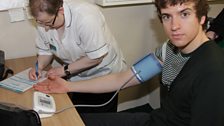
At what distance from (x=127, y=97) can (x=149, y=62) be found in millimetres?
1116

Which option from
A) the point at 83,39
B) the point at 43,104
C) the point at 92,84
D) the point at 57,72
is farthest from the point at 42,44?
the point at 43,104

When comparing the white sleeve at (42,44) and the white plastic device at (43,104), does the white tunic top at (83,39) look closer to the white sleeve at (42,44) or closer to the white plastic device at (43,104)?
the white sleeve at (42,44)

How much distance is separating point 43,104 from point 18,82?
0.35m

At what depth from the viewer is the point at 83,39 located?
1597mm

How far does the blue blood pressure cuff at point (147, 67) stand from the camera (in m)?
1.45

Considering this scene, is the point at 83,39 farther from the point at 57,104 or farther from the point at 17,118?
the point at 17,118

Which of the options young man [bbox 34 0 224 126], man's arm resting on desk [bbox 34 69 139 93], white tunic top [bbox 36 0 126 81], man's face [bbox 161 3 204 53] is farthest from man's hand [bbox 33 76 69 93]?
man's face [bbox 161 3 204 53]

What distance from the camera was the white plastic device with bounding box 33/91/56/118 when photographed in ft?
4.25

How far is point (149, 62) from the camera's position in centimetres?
145

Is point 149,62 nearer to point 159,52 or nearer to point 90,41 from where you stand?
point 159,52

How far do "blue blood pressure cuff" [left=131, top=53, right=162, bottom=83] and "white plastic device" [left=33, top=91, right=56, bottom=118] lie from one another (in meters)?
0.44

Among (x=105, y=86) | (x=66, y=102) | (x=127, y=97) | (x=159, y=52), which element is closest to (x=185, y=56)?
(x=159, y=52)

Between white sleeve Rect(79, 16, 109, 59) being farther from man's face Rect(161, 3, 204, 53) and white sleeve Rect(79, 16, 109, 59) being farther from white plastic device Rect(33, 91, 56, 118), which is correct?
man's face Rect(161, 3, 204, 53)

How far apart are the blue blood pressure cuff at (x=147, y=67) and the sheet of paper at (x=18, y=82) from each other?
541 mm
